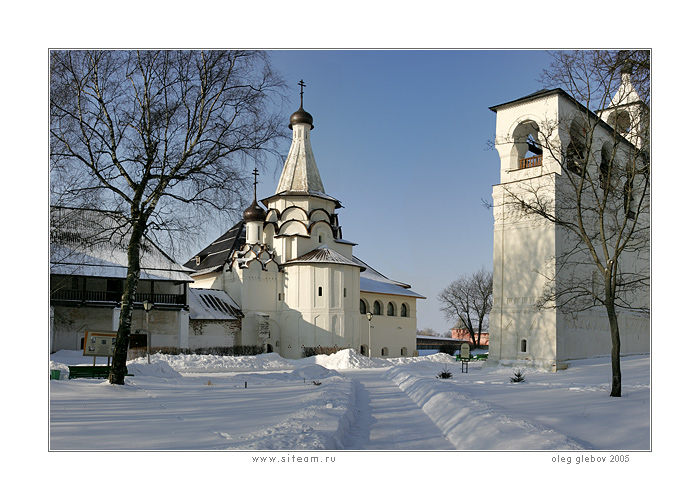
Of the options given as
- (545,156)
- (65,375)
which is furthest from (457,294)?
(65,375)

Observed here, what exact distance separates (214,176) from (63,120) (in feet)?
11.5

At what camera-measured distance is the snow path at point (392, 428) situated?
788 centimetres

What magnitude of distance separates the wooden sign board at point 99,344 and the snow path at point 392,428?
29.8 feet

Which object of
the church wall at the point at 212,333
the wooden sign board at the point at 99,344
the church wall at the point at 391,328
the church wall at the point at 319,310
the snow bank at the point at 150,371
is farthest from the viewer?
Answer: the church wall at the point at 391,328

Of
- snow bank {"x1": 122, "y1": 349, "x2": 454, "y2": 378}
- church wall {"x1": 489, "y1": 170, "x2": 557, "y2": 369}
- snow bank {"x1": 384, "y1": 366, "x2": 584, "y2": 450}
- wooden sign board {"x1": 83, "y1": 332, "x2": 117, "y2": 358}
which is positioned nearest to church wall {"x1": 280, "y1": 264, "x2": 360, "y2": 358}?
snow bank {"x1": 122, "y1": 349, "x2": 454, "y2": 378}

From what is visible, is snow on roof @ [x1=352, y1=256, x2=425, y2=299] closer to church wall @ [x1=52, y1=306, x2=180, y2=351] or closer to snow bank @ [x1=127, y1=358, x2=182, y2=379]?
church wall @ [x1=52, y1=306, x2=180, y2=351]

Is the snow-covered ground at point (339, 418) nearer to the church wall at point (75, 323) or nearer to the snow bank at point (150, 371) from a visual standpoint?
the snow bank at point (150, 371)

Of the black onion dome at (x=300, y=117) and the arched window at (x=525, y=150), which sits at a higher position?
the black onion dome at (x=300, y=117)

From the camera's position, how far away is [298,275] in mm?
40969

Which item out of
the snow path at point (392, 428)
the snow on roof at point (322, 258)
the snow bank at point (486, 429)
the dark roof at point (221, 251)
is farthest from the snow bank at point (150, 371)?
the dark roof at point (221, 251)

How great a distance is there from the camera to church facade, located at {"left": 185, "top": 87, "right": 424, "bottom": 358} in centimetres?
3984

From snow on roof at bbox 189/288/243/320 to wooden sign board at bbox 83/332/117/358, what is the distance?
61.7ft

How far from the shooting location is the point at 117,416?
9.34 metres

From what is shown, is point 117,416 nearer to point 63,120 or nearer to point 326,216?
point 63,120
